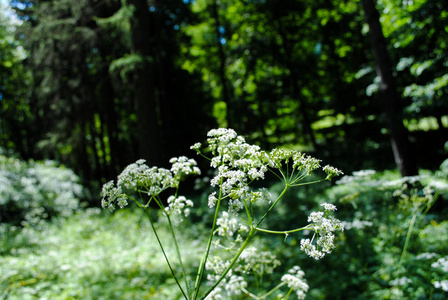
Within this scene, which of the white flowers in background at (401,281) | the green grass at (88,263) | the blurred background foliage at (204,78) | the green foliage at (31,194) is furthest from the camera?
the blurred background foliage at (204,78)

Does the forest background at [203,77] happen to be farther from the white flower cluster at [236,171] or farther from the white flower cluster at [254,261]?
the white flower cluster at [236,171]

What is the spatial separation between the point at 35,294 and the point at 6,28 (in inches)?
677

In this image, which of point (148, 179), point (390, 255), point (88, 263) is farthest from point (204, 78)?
point (148, 179)

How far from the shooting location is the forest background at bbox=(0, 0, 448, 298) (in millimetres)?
10078

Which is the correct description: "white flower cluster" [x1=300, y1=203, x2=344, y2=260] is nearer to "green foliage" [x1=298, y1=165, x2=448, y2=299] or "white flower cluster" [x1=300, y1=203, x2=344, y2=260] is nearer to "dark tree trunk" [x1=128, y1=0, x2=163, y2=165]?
"green foliage" [x1=298, y1=165, x2=448, y2=299]

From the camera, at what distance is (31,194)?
30.6ft

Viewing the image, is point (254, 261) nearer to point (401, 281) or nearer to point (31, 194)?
point (401, 281)

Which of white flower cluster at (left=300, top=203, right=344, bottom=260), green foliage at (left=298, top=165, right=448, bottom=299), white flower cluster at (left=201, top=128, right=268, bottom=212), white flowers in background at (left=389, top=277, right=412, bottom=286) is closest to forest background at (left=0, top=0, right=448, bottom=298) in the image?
green foliage at (left=298, top=165, right=448, bottom=299)

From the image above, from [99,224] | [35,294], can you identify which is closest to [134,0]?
[99,224]

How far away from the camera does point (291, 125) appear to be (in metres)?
17.7

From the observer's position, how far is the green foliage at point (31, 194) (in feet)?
28.9

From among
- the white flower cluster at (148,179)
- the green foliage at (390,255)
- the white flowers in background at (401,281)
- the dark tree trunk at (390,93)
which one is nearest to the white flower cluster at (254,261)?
the white flower cluster at (148,179)

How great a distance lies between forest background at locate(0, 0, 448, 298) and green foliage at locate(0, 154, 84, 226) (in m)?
1.73

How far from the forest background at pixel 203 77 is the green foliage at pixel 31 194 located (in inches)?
68.3
